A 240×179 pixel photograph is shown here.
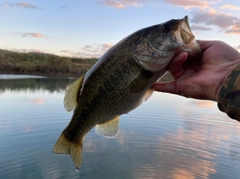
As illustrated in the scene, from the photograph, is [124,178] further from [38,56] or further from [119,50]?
[38,56]

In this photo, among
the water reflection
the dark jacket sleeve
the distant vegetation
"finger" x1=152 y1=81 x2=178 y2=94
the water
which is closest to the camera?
the dark jacket sleeve

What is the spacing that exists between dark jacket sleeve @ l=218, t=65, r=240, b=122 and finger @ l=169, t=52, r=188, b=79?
1.50 ft

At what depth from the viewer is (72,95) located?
9.17 ft

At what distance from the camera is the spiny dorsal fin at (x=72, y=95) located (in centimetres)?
277

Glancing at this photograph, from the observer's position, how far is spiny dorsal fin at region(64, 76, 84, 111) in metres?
2.77

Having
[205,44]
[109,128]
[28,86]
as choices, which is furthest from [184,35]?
[28,86]

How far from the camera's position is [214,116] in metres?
14.5

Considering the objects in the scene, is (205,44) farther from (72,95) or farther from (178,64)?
(72,95)

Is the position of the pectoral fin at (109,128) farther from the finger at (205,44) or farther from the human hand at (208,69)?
the finger at (205,44)

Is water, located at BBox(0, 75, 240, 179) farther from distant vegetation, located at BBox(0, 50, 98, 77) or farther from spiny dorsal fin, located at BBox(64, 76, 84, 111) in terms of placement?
distant vegetation, located at BBox(0, 50, 98, 77)

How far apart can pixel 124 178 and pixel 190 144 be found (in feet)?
12.2

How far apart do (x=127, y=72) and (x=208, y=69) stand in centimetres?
94

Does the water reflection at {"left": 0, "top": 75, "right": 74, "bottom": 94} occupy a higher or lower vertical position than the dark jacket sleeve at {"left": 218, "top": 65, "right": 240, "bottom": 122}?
lower

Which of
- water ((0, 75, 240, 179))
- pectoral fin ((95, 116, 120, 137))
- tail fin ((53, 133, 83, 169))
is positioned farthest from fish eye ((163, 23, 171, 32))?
water ((0, 75, 240, 179))
